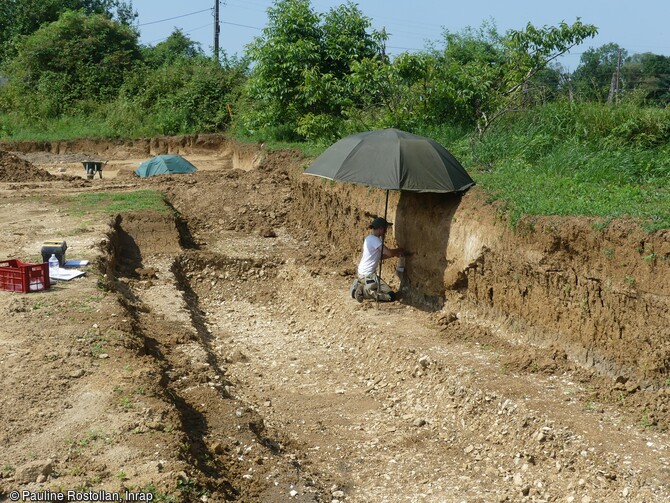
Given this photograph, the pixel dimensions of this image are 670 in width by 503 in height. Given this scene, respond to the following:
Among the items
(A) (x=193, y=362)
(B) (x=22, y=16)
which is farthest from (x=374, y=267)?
(B) (x=22, y=16)

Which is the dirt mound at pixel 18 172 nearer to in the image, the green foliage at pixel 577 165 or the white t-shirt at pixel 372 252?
the green foliage at pixel 577 165

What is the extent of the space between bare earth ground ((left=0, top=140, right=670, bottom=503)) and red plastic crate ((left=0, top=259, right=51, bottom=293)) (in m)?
0.19

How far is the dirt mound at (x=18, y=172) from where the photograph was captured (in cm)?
2269

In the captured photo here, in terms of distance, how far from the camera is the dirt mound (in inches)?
893

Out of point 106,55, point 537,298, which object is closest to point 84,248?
point 537,298

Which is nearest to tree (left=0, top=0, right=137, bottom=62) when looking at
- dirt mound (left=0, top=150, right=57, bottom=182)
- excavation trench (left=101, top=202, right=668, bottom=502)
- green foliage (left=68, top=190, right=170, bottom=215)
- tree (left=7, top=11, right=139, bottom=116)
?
tree (left=7, top=11, right=139, bottom=116)

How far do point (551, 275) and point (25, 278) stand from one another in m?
6.20

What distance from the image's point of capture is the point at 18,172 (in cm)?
2302

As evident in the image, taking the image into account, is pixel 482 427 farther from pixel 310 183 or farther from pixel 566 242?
pixel 310 183

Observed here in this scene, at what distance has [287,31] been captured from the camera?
21.4m

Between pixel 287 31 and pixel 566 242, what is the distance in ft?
46.8

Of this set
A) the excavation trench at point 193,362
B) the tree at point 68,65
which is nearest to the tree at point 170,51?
the tree at point 68,65

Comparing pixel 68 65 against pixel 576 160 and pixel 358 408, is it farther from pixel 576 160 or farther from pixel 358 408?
pixel 358 408

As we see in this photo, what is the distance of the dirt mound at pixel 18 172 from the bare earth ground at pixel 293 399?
362 inches
